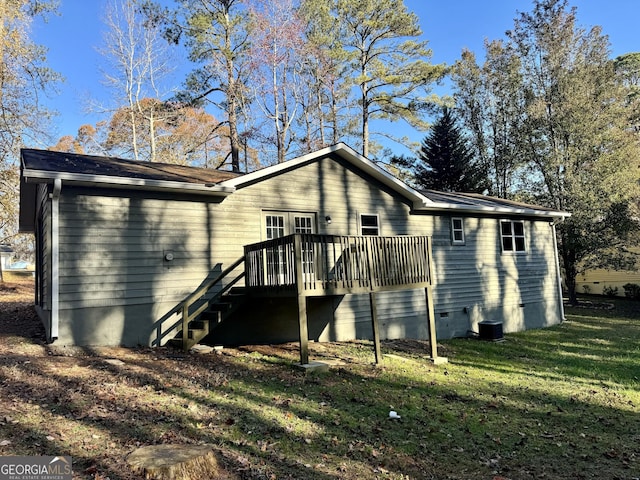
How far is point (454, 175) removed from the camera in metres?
27.4

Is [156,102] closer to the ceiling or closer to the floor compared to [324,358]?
closer to the ceiling

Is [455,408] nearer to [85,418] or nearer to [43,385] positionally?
[85,418]

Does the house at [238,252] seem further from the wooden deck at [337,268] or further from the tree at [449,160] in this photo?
the tree at [449,160]

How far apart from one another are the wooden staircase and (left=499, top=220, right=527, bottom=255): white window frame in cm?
940

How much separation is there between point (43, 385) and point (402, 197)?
9.64 meters

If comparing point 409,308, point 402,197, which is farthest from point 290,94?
point 409,308

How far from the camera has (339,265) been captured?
874cm

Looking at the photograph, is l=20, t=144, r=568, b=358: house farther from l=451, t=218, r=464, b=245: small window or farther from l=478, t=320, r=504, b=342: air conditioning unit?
l=478, t=320, r=504, b=342: air conditioning unit

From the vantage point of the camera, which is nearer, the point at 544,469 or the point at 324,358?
the point at 544,469

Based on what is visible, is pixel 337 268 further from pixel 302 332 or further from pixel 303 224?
pixel 303 224

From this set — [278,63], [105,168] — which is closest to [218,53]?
[278,63]

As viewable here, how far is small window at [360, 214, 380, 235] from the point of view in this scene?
12078 millimetres

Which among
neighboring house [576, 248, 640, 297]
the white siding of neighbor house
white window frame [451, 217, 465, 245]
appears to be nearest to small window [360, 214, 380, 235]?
the white siding of neighbor house

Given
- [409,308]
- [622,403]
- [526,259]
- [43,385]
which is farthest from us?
[526,259]
